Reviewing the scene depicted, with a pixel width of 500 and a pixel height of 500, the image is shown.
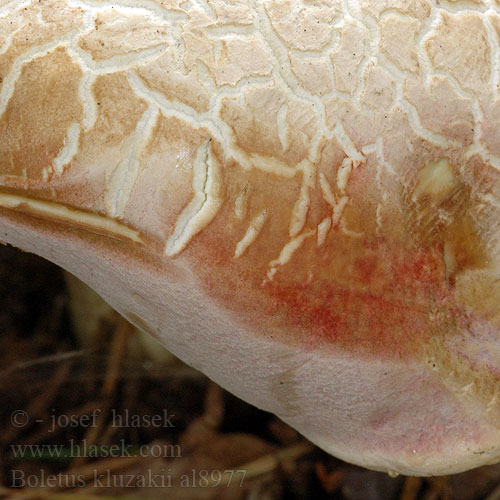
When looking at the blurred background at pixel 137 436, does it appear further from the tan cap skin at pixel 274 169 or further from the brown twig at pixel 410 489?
the tan cap skin at pixel 274 169

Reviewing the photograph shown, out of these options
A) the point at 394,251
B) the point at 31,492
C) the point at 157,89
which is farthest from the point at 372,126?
the point at 31,492

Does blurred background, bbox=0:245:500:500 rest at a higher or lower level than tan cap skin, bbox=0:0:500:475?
lower

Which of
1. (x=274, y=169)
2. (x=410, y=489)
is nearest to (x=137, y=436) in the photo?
(x=410, y=489)

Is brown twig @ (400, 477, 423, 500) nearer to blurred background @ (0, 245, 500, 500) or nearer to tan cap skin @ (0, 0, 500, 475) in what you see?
blurred background @ (0, 245, 500, 500)

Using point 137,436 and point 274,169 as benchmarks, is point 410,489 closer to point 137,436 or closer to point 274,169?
point 137,436

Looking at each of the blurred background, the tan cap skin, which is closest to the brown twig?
the blurred background

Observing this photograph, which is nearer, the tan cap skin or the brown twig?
the tan cap skin

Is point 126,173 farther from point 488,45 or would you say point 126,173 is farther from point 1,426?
point 1,426
